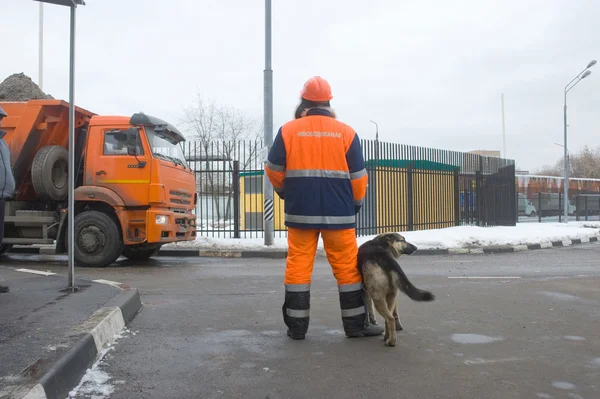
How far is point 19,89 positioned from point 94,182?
3149 millimetres

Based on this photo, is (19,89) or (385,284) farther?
(19,89)

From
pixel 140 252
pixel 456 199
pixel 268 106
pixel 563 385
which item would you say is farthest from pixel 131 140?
pixel 456 199

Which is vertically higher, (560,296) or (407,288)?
(407,288)

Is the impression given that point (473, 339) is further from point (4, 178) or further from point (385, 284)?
point (4, 178)

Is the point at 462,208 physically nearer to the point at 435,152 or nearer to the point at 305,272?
the point at 435,152

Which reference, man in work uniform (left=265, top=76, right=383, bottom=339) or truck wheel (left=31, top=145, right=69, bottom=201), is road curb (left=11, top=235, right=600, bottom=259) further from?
man in work uniform (left=265, top=76, right=383, bottom=339)

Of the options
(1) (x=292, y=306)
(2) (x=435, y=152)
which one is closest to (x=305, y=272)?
(1) (x=292, y=306)

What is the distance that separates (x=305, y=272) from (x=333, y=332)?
66cm

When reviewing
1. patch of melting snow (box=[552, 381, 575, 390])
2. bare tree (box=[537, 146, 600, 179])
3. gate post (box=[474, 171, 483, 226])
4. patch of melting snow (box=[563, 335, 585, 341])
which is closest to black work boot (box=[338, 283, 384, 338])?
patch of melting snow (box=[552, 381, 575, 390])

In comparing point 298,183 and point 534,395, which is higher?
point 298,183

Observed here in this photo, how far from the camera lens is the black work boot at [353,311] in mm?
4066

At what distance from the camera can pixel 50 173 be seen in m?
9.18

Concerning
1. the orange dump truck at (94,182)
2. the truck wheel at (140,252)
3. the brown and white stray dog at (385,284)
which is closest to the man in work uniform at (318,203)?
the brown and white stray dog at (385,284)

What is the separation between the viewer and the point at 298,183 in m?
4.05
